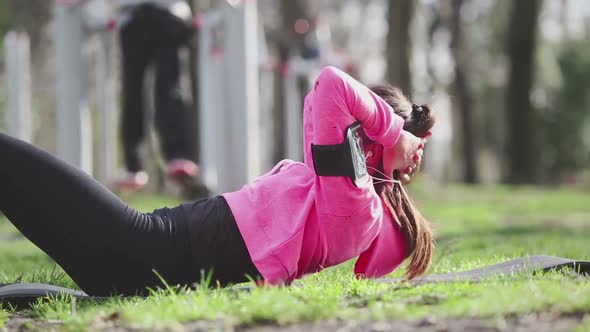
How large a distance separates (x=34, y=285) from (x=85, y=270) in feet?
1.08

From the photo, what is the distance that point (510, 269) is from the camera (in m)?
3.30

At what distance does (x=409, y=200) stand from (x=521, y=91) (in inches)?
662

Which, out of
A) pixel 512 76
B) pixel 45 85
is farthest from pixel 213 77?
pixel 512 76

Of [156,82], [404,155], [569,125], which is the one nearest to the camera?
[404,155]

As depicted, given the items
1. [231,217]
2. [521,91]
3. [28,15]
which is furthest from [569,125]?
[231,217]

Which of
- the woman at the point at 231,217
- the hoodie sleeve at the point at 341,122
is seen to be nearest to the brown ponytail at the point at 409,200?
the woman at the point at 231,217

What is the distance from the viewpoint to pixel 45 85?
52.4 feet

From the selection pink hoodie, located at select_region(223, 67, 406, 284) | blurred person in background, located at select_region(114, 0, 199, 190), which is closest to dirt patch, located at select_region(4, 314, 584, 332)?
pink hoodie, located at select_region(223, 67, 406, 284)

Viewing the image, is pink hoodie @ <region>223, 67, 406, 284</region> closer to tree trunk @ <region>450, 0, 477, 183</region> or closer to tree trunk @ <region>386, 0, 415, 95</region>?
tree trunk @ <region>386, 0, 415, 95</region>

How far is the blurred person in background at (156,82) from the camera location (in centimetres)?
598

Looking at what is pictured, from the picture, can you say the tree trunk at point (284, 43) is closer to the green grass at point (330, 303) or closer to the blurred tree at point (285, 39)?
the blurred tree at point (285, 39)

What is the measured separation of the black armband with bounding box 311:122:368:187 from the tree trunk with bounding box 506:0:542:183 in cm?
1671

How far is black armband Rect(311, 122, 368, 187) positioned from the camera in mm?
2930

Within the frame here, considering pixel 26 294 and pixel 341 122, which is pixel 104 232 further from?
pixel 341 122
